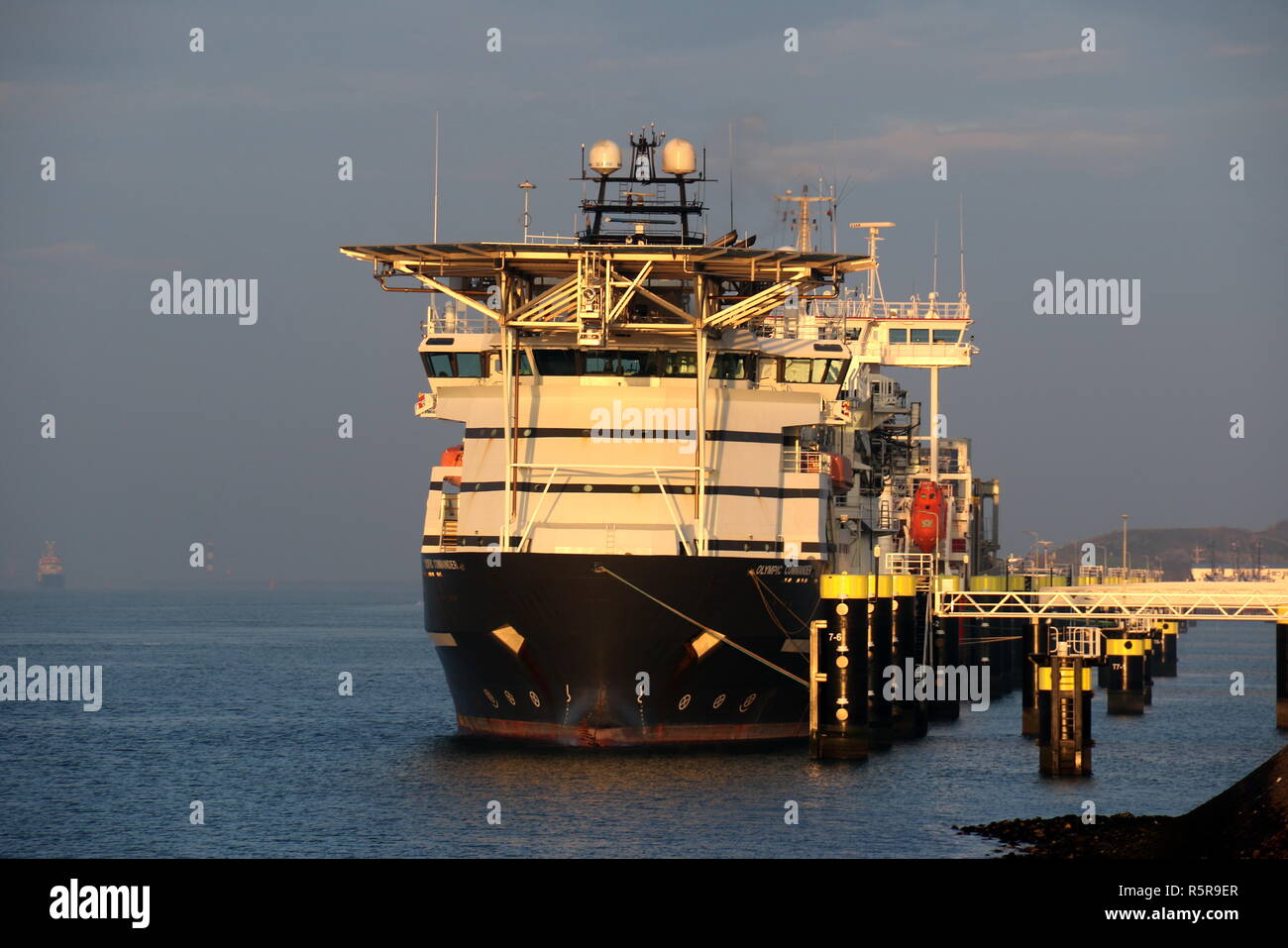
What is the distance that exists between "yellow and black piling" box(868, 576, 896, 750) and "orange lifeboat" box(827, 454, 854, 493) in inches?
140

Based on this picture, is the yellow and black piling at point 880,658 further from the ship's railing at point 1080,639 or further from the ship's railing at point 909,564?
the ship's railing at point 1080,639

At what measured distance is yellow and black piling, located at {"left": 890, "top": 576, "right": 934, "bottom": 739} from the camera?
209ft

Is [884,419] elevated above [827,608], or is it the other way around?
[884,419]

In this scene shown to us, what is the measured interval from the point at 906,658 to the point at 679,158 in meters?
18.0

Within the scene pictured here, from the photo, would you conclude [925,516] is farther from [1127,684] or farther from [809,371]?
[809,371]

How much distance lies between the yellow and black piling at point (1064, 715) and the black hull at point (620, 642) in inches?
292

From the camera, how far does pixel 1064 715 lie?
172ft

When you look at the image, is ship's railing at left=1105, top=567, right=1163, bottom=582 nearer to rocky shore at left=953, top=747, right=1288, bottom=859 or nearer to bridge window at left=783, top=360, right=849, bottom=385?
bridge window at left=783, top=360, right=849, bottom=385
